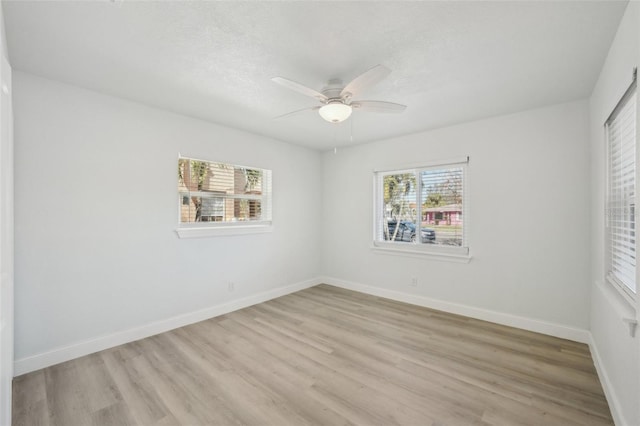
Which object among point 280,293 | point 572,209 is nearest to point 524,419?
point 572,209

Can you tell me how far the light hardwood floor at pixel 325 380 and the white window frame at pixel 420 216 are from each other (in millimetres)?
916

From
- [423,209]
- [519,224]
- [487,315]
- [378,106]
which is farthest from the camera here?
[423,209]

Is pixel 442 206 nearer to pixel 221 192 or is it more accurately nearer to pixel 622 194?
pixel 622 194

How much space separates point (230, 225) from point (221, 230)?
0.69 feet

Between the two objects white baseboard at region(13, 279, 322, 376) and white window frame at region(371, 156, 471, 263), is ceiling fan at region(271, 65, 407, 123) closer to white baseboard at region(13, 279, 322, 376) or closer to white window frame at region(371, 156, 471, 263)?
white window frame at region(371, 156, 471, 263)

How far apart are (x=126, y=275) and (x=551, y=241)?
4.57 metres

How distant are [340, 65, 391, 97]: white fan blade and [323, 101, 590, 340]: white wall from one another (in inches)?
86.3

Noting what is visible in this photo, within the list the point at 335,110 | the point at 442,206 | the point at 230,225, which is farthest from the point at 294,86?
the point at 442,206

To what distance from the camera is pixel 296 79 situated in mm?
2439

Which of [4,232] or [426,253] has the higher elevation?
[4,232]

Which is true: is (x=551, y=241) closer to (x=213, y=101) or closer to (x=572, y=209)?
(x=572, y=209)

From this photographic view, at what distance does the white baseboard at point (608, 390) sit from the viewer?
175 cm

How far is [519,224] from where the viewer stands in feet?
10.7

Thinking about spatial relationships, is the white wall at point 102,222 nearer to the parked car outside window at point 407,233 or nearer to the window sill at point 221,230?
the window sill at point 221,230
